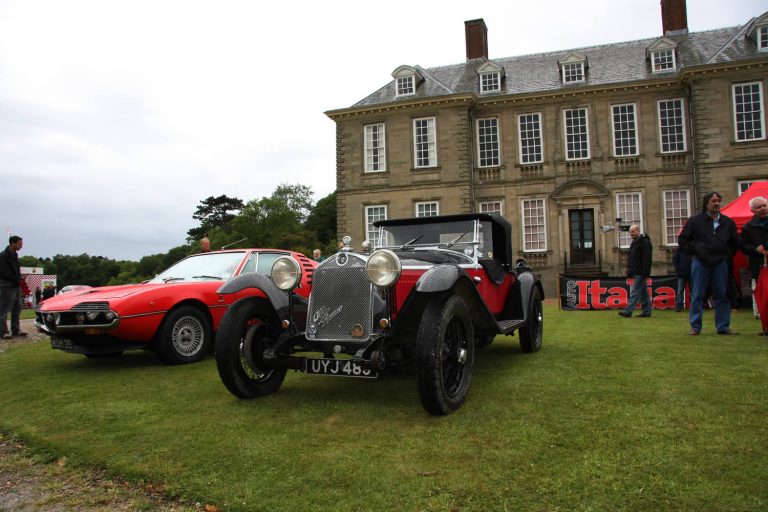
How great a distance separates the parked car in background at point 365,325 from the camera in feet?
12.7

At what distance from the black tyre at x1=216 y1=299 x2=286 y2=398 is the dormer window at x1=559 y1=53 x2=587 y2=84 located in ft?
74.3

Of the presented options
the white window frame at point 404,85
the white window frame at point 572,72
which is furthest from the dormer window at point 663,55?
the white window frame at point 404,85

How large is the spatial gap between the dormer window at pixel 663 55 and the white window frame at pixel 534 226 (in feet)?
25.3

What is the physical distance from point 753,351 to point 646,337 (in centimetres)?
160

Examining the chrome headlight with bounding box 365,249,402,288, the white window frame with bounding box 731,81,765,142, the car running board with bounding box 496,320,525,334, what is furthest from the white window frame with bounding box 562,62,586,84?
the chrome headlight with bounding box 365,249,402,288

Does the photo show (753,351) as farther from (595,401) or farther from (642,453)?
(642,453)

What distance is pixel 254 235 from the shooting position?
56.5 m

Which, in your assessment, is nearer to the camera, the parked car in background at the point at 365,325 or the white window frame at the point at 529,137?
the parked car in background at the point at 365,325

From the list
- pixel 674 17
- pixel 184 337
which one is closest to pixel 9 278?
pixel 184 337

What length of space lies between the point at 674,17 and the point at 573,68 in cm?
584

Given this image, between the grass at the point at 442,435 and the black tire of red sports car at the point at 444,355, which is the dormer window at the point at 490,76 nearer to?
the grass at the point at 442,435

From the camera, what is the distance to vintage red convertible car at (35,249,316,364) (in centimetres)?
584

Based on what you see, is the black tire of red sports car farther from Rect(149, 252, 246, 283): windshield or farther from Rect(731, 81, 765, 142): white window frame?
Rect(731, 81, 765, 142): white window frame

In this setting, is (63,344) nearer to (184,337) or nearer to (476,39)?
(184,337)
